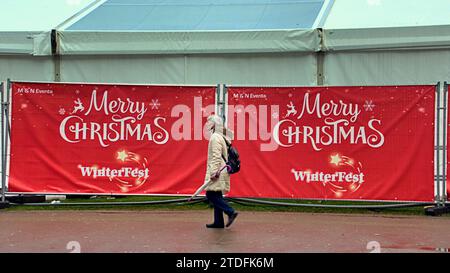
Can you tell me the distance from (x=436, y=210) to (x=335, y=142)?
1.92 metres

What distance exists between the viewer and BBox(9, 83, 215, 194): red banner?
10.5 metres

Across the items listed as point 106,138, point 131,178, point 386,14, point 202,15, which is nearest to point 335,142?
point 131,178

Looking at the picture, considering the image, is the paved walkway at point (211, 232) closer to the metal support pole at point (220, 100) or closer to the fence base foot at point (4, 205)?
the fence base foot at point (4, 205)

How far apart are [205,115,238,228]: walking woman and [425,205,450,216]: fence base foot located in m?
3.35

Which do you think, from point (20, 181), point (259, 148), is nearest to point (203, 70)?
point (259, 148)

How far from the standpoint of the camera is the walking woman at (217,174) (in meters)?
8.50

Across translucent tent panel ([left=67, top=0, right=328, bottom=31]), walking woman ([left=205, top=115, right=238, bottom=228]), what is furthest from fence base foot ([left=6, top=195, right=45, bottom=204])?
walking woman ([left=205, top=115, right=238, bottom=228])

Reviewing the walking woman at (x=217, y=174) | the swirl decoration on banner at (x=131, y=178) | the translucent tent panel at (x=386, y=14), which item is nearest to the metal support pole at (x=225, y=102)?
the swirl decoration on banner at (x=131, y=178)

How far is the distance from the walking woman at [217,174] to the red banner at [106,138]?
5.85 ft

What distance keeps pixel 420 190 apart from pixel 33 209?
21.3 ft

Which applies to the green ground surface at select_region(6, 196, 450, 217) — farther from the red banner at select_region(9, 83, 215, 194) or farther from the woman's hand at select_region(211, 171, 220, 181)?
the woman's hand at select_region(211, 171, 220, 181)

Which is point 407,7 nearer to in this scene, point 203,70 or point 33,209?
point 203,70

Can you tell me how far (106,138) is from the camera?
34.4 feet

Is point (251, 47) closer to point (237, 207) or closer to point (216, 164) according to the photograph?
point (237, 207)
